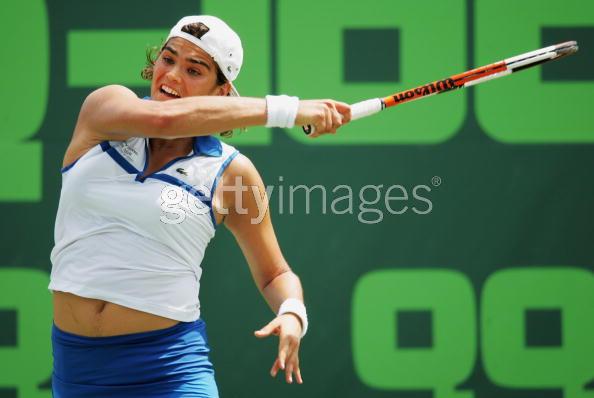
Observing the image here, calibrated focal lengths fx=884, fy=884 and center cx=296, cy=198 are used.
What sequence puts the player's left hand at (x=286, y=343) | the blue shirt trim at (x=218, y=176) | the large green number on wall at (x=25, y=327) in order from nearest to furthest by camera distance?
1. the player's left hand at (x=286, y=343)
2. the blue shirt trim at (x=218, y=176)
3. the large green number on wall at (x=25, y=327)

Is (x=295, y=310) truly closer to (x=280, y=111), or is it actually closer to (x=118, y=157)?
(x=280, y=111)

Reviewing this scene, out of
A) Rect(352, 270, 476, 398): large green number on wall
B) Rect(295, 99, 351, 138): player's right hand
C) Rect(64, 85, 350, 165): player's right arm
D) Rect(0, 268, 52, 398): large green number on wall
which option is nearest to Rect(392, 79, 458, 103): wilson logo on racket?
Rect(295, 99, 351, 138): player's right hand

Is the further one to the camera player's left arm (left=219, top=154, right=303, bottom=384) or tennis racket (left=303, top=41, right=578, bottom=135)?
tennis racket (left=303, top=41, right=578, bottom=135)

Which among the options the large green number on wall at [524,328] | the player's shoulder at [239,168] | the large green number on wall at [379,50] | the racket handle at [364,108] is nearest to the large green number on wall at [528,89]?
the large green number on wall at [379,50]

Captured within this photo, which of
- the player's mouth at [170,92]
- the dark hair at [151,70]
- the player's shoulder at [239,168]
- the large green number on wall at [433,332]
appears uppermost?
the dark hair at [151,70]

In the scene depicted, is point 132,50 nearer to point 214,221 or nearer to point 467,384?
point 214,221

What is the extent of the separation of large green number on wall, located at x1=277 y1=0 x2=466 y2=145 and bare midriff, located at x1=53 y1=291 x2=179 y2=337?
1.90 m

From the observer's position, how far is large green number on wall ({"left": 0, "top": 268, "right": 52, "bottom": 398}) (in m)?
Result: 4.38

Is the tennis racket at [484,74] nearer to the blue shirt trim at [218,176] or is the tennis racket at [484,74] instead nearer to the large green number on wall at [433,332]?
the blue shirt trim at [218,176]

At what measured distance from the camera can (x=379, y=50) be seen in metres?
4.45

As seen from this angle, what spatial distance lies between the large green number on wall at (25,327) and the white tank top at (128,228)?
1682 mm

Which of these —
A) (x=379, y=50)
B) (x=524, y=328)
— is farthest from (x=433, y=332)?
(x=379, y=50)

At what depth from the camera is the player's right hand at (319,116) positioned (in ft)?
9.19

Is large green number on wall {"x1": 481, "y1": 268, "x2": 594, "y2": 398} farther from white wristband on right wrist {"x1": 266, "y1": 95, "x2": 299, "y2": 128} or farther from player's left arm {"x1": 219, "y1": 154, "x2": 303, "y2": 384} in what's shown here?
white wristband on right wrist {"x1": 266, "y1": 95, "x2": 299, "y2": 128}
